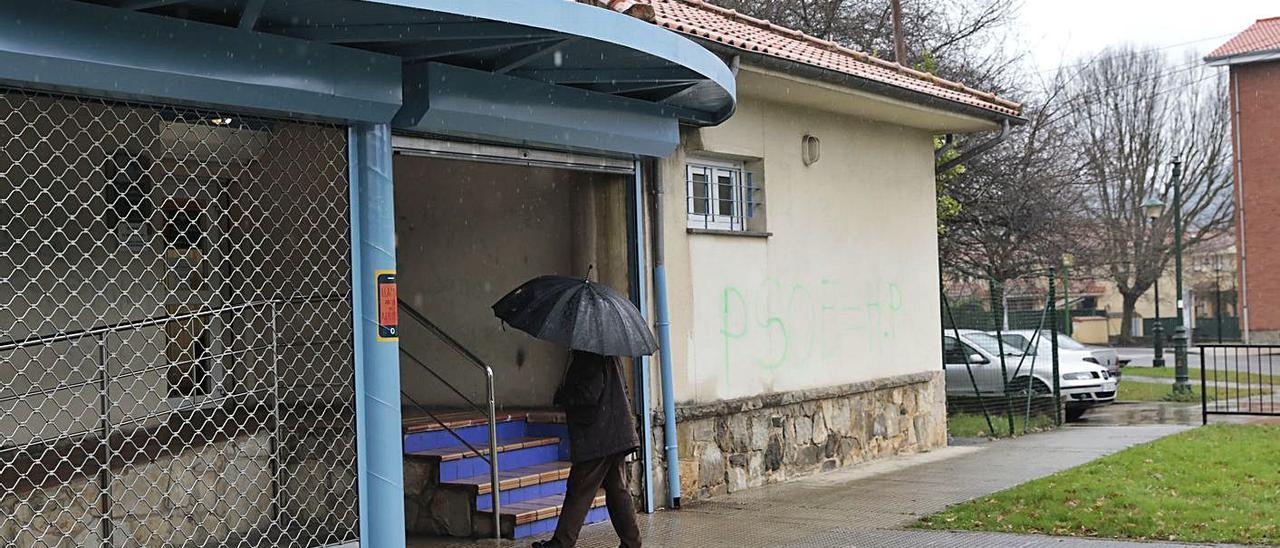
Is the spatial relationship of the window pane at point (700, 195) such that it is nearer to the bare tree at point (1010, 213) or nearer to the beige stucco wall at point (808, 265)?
the beige stucco wall at point (808, 265)

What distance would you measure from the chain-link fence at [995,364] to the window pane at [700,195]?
5.27 metres

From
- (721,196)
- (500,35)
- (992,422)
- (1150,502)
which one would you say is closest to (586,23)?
(500,35)

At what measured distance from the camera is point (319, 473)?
27.5 ft

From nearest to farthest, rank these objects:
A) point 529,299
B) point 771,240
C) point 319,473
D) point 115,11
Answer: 1. point 115,11
2. point 529,299
3. point 319,473
4. point 771,240

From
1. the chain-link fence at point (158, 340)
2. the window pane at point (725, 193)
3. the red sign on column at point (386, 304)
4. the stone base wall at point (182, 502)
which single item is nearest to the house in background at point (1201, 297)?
the window pane at point (725, 193)

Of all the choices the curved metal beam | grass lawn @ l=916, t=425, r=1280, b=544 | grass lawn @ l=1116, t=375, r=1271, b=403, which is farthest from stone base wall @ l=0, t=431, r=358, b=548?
grass lawn @ l=1116, t=375, r=1271, b=403

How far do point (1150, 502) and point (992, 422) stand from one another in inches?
287

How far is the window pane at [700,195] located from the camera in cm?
1075

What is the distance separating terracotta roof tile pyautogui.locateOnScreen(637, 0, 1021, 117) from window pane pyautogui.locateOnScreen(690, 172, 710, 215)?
1239 millimetres

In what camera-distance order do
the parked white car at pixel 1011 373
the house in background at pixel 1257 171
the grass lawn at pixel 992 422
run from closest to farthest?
the grass lawn at pixel 992 422 < the parked white car at pixel 1011 373 < the house in background at pixel 1257 171

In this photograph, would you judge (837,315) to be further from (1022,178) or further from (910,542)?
(1022,178)

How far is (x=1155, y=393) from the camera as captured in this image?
76.1 ft

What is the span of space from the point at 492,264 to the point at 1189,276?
184ft

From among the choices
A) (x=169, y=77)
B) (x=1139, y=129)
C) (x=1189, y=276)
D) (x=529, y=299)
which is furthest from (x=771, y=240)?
(x=1189, y=276)
